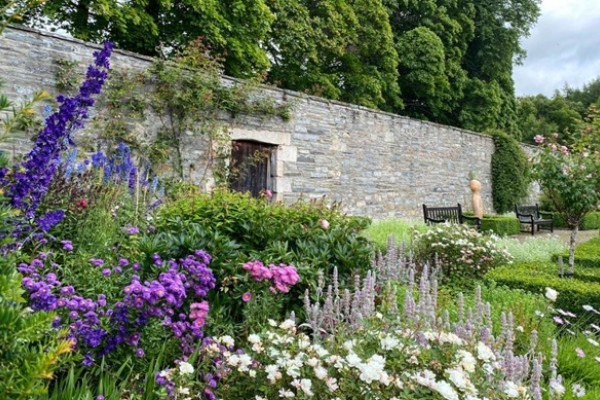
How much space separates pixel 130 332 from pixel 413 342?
1.43m

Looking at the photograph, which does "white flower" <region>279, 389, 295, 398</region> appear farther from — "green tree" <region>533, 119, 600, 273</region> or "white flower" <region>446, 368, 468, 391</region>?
"green tree" <region>533, 119, 600, 273</region>

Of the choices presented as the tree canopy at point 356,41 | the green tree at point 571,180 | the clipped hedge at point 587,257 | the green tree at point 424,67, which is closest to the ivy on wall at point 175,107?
the tree canopy at point 356,41

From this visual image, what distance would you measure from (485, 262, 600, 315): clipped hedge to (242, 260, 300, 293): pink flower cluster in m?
2.60

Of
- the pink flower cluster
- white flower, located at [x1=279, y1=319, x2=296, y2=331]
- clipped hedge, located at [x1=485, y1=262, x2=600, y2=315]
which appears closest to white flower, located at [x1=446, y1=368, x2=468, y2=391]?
white flower, located at [x1=279, y1=319, x2=296, y2=331]

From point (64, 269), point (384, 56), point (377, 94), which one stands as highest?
point (384, 56)

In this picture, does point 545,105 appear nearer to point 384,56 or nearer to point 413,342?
point 384,56

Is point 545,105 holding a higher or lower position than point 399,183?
higher

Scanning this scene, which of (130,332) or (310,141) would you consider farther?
(310,141)

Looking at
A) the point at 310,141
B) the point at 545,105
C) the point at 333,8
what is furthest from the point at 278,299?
the point at 545,105

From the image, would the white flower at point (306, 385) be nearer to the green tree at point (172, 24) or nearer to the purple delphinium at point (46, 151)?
the purple delphinium at point (46, 151)

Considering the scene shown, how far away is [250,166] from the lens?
8.45 meters

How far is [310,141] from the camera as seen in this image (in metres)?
9.45

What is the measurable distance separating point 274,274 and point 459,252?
357 centimetres

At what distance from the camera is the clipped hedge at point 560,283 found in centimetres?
447
